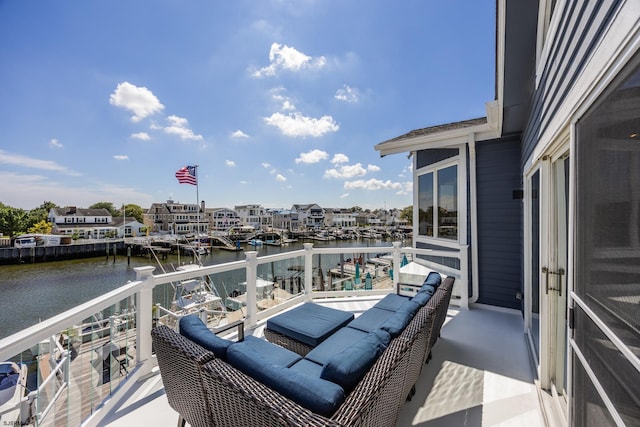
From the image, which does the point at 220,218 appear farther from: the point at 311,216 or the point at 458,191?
the point at 458,191

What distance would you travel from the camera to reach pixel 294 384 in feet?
4.19

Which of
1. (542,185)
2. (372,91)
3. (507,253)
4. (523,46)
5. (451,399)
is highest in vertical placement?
(372,91)

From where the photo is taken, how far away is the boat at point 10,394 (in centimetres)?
183

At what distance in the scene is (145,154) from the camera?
736 inches

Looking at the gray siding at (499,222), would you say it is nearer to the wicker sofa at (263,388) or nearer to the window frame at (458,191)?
the window frame at (458,191)

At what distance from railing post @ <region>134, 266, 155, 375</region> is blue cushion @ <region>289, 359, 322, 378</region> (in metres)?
1.60

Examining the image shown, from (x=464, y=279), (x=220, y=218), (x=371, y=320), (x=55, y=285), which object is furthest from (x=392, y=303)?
(x=220, y=218)

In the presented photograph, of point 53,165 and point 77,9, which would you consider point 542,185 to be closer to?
point 77,9

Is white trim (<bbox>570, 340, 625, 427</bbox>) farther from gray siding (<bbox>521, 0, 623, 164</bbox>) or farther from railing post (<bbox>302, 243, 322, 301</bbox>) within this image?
railing post (<bbox>302, 243, 322, 301</bbox>)

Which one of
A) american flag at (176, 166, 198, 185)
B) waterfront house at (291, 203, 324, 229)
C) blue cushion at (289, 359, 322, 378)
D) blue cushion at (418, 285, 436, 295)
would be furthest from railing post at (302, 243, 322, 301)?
waterfront house at (291, 203, 324, 229)

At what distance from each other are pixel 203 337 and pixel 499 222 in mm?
4954

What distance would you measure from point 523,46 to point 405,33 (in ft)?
14.0

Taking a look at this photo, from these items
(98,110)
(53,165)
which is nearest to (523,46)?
(98,110)

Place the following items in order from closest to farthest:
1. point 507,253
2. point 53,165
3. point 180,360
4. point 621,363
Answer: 1. point 621,363
2. point 180,360
3. point 507,253
4. point 53,165
